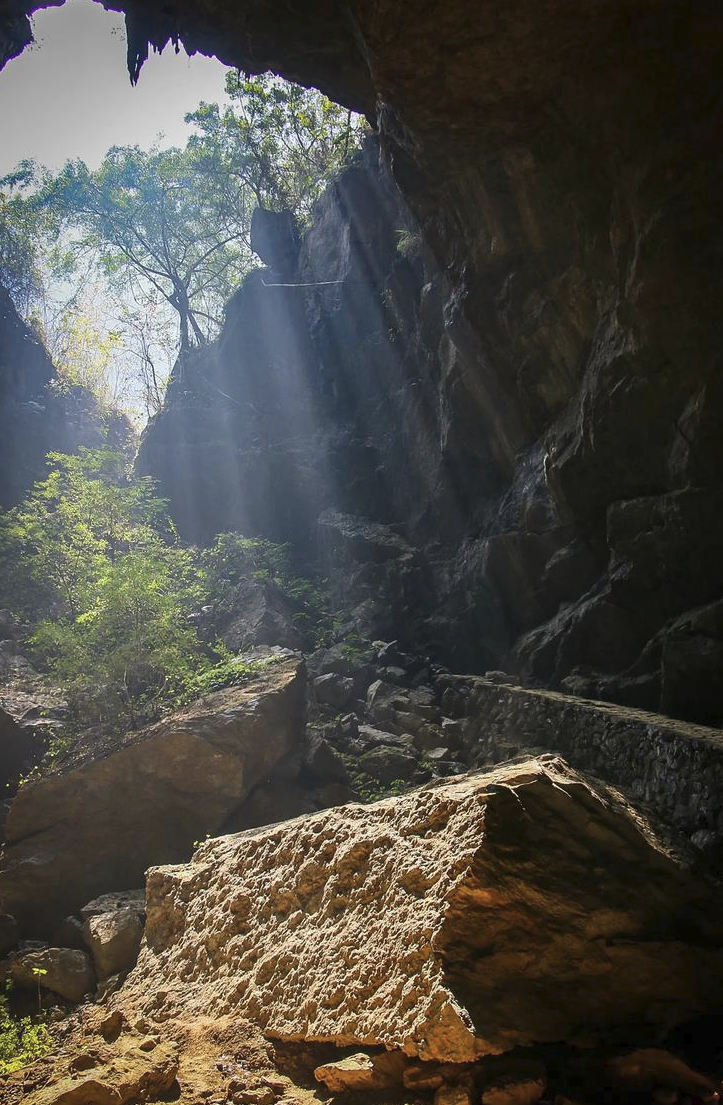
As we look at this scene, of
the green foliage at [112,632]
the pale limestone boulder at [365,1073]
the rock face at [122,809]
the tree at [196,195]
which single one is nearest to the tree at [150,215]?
the tree at [196,195]

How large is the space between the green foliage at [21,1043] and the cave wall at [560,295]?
7.21 meters

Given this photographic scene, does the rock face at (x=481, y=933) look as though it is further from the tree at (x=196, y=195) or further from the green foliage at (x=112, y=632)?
the tree at (x=196, y=195)

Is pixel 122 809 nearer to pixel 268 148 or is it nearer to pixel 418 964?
pixel 418 964

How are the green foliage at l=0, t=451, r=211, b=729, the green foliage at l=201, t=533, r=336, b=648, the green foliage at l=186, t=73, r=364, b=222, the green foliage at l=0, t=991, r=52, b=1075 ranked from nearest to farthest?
1. the green foliage at l=0, t=991, r=52, b=1075
2. the green foliage at l=0, t=451, r=211, b=729
3. the green foliage at l=201, t=533, r=336, b=648
4. the green foliage at l=186, t=73, r=364, b=222

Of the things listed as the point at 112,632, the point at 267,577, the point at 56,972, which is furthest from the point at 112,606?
the point at 267,577

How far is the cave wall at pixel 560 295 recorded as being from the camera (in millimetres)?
7773

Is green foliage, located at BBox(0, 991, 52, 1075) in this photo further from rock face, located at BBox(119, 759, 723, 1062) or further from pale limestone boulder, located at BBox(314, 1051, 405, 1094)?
pale limestone boulder, located at BBox(314, 1051, 405, 1094)

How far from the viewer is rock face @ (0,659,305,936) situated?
770 cm

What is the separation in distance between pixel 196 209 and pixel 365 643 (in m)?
20.4

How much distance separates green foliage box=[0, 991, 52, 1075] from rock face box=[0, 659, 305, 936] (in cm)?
208

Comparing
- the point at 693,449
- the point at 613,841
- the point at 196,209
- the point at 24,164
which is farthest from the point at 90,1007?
the point at 24,164

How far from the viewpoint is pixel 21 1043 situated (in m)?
5.09

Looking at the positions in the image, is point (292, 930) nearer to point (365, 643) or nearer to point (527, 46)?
point (527, 46)

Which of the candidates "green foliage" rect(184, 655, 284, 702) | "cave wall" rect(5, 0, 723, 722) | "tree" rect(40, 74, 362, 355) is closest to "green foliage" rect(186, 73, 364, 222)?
"tree" rect(40, 74, 362, 355)
